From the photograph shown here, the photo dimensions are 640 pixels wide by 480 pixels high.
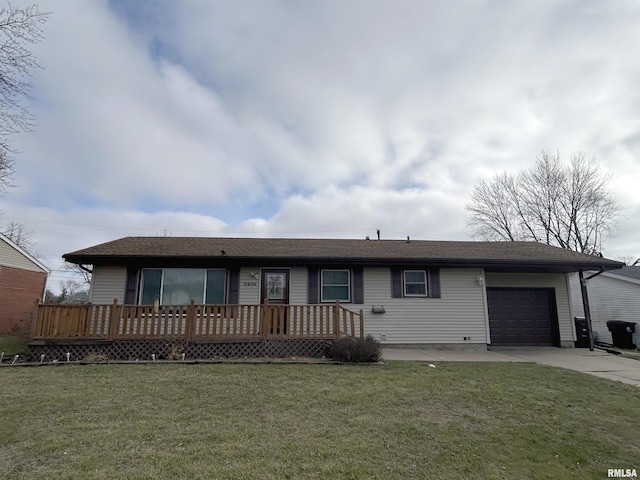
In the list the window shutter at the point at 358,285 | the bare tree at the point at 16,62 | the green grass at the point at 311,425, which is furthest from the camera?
the window shutter at the point at 358,285

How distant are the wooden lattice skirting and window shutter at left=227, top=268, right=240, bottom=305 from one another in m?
2.12

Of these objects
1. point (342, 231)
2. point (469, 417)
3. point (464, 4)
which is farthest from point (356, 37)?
point (342, 231)

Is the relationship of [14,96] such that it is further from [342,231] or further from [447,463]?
[342,231]

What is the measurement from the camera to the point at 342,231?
35.7 meters

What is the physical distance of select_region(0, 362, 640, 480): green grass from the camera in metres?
3.08

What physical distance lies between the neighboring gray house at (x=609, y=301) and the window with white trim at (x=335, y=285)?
10426mm

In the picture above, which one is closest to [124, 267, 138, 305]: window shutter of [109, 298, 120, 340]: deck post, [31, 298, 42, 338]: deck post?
[109, 298, 120, 340]: deck post

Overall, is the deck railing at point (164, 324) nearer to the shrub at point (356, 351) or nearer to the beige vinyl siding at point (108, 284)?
the shrub at point (356, 351)

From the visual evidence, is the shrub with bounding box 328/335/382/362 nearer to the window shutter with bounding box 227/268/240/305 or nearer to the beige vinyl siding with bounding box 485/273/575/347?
the window shutter with bounding box 227/268/240/305

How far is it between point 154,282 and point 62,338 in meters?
2.74

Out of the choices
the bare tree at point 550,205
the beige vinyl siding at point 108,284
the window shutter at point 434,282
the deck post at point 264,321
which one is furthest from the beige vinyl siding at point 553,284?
the bare tree at point 550,205

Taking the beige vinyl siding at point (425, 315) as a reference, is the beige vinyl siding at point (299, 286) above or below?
above

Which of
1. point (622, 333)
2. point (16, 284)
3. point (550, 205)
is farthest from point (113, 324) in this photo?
point (550, 205)

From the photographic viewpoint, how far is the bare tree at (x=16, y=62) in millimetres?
6930
